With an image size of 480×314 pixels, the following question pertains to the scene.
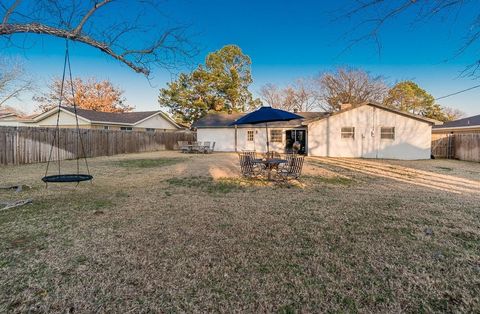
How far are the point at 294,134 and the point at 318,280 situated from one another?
60.9 ft

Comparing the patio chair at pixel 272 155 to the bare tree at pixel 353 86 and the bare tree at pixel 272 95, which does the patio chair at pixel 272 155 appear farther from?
the bare tree at pixel 272 95

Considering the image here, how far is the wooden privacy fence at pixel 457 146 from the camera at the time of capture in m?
14.1

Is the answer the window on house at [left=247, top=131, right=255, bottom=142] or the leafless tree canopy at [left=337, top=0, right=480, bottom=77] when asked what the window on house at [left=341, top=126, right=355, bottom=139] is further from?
the leafless tree canopy at [left=337, top=0, right=480, bottom=77]

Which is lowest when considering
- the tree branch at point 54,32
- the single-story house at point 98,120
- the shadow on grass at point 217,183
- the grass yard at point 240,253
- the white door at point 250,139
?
the grass yard at point 240,253

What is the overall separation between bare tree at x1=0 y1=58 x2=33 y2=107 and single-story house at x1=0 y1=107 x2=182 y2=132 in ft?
8.86

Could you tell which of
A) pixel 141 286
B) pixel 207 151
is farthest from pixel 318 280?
pixel 207 151

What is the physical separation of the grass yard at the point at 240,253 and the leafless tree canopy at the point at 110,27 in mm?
2992

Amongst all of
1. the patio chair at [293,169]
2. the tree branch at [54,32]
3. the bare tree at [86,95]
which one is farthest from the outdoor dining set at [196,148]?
the bare tree at [86,95]

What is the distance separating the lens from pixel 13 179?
7.95m

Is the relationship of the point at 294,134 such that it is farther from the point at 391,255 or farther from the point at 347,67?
the point at 391,255

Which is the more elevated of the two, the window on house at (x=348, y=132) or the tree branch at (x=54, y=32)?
the tree branch at (x=54, y=32)

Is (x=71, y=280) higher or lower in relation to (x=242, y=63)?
lower

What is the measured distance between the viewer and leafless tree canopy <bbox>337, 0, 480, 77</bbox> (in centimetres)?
237

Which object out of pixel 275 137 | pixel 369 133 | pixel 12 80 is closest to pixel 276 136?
pixel 275 137
